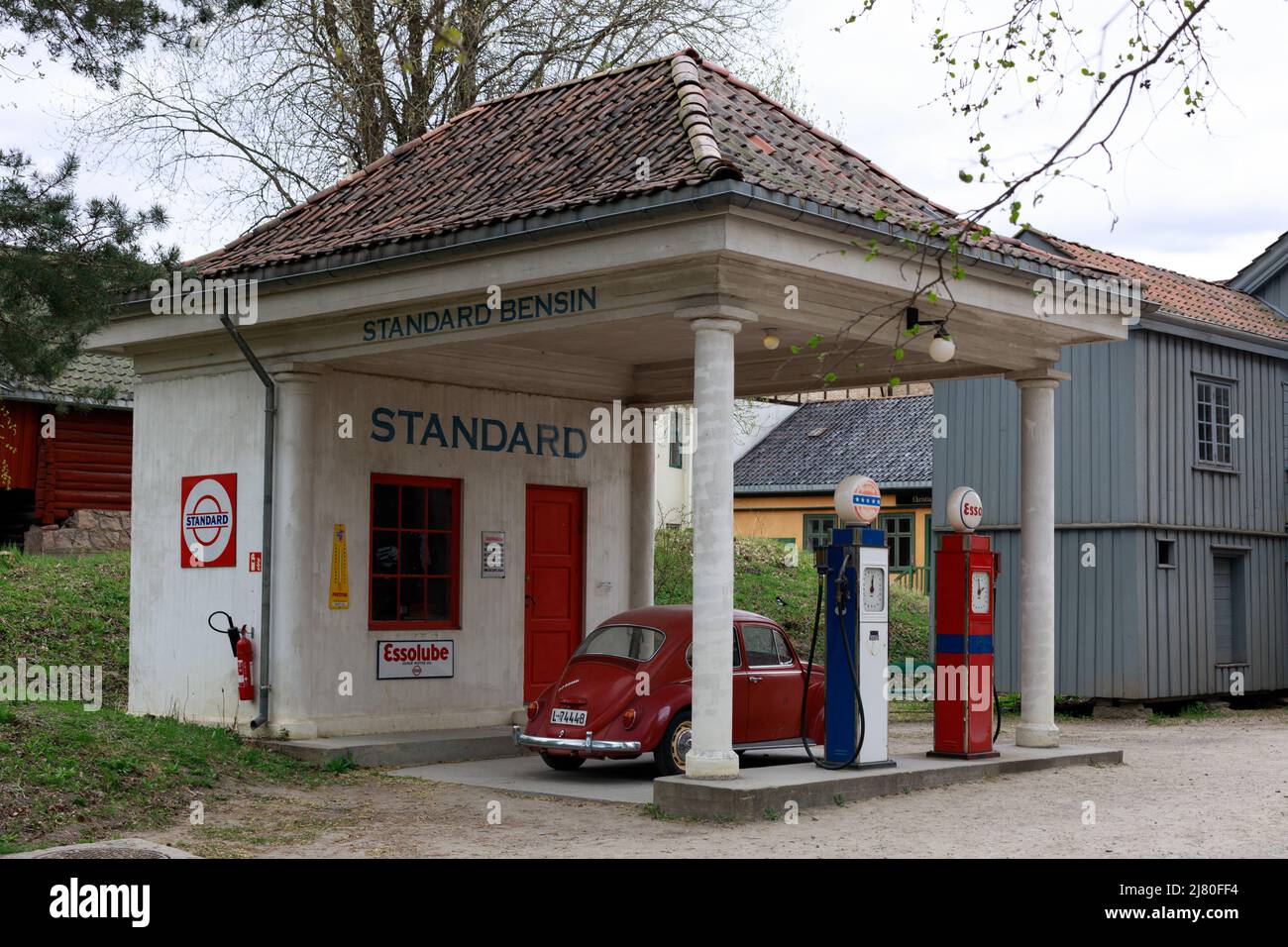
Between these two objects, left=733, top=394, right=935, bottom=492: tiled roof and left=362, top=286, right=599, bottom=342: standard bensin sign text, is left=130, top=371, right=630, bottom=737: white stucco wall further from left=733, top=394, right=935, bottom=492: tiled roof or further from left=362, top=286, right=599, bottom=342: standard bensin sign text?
left=733, top=394, right=935, bottom=492: tiled roof

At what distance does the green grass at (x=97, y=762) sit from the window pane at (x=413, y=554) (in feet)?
8.08

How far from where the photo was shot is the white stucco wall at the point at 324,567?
1497cm

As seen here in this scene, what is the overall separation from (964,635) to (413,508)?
587 centimetres

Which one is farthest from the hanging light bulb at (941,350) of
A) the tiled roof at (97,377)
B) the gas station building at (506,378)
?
Result: the tiled roof at (97,377)

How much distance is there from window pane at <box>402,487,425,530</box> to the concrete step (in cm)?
214

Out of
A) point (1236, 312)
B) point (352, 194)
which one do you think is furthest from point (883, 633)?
point (1236, 312)

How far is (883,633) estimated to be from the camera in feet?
41.8

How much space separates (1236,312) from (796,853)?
1738cm

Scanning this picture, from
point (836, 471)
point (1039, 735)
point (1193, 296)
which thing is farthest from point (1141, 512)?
point (836, 471)

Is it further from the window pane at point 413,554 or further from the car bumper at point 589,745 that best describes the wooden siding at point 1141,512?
the car bumper at point 589,745

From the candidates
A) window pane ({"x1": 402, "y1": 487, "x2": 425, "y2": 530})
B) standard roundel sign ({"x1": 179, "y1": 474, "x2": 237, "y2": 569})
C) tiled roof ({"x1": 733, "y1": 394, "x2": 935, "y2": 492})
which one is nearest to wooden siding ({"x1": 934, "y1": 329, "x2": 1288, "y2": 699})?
Answer: window pane ({"x1": 402, "y1": 487, "x2": 425, "y2": 530})

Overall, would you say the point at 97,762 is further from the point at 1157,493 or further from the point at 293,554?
the point at 1157,493

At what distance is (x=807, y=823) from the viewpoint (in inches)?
439

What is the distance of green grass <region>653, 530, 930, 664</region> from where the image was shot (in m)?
27.9
